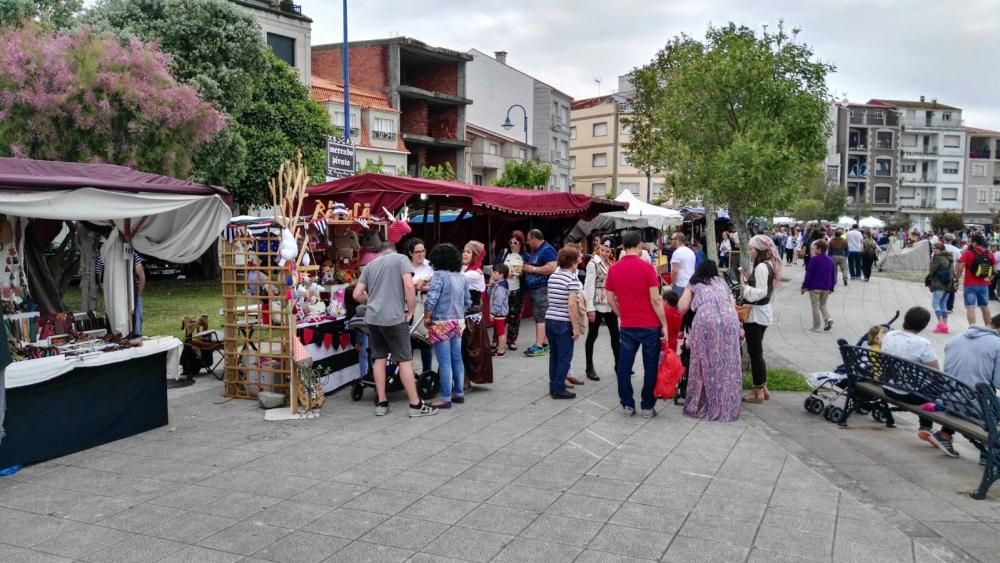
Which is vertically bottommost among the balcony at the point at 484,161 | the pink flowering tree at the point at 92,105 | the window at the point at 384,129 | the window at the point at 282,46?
the pink flowering tree at the point at 92,105

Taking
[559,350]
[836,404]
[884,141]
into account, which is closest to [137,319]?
[559,350]

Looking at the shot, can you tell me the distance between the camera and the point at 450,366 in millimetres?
7438

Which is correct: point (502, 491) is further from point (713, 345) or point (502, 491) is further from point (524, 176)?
point (524, 176)

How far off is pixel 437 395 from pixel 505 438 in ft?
6.01

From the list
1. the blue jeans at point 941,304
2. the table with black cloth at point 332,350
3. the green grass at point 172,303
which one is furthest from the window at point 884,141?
the table with black cloth at point 332,350

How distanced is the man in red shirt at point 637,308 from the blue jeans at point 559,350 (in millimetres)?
852

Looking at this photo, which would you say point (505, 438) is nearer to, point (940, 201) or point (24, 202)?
point (24, 202)

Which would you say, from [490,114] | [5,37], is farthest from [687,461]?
[490,114]

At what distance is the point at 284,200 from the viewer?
7.42 m

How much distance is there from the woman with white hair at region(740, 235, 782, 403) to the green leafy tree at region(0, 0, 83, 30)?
1788 cm

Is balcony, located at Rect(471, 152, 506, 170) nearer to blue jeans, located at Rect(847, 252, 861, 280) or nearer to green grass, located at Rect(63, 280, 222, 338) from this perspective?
green grass, located at Rect(63, 280, 222, 338)

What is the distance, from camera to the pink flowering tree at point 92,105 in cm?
1541

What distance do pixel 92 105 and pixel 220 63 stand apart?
7419 millimetres

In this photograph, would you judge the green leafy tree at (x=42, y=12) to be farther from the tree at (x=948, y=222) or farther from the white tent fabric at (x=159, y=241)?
the tree at (x=948, y=222)
